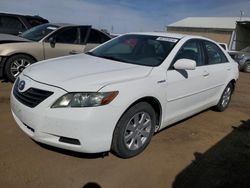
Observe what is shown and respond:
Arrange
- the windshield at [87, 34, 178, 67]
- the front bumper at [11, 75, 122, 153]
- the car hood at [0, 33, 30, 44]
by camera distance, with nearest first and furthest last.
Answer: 1. the front bumper at [11, 75, 122, 153]
2. the windshield at [87, 34, 178, 67]
3. the car hood at [0, 33, 30, 44]

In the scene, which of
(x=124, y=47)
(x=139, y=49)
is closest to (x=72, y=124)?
(x=139, y=49)

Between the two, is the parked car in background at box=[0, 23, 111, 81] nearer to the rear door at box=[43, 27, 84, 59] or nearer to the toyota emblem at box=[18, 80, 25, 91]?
the rear door at box=[43, 27, 84, 59]

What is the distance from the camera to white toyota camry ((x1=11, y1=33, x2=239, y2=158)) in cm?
319

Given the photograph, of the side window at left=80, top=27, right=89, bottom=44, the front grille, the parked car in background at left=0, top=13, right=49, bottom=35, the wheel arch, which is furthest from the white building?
the front grille

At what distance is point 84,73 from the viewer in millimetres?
3576

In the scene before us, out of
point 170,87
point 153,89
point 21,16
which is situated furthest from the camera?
point 21,16

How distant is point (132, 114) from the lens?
11.6 feet

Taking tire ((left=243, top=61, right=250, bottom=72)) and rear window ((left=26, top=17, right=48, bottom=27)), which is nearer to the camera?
rear window ((left=26, top=17, right=48, bottom=27))

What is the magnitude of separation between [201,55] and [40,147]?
9.92ft

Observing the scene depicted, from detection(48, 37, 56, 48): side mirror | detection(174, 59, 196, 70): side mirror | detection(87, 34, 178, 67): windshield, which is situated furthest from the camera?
detection(48, 37, 56, 48): side mirror

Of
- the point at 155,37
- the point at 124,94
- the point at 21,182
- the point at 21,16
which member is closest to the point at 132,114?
the point at 124,94

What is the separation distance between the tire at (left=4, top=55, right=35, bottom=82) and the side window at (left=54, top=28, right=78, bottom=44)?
1.03 meters

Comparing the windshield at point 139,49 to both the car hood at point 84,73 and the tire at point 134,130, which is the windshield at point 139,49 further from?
the tire at point 134,130

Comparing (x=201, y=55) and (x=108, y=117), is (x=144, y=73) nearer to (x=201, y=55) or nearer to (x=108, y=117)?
(x=108, y=117)
